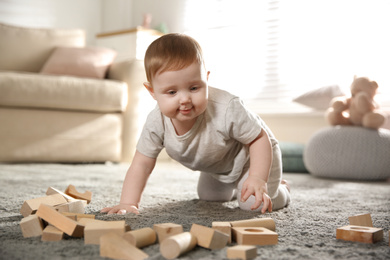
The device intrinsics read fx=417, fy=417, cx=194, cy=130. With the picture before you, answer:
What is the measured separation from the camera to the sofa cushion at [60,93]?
96.2 inches

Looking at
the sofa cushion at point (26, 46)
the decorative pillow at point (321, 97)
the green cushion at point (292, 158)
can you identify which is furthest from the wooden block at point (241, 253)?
the sofa cushion at point (26, 46)

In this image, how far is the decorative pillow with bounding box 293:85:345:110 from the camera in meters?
2.47

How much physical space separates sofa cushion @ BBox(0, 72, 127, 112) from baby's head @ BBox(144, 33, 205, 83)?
5.70 feet

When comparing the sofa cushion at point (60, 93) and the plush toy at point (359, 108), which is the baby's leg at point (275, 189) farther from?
the sofa cushion at point (60, 93)

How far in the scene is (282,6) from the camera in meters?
3.18

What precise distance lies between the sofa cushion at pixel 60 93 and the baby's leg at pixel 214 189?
152 cm

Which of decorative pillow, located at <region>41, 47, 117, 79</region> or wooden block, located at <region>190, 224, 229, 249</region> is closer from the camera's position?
wooden block, located at <region>190, 224, 229, 249</region>

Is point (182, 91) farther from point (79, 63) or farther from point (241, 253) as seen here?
point (79, 63)

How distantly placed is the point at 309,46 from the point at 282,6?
385 mm

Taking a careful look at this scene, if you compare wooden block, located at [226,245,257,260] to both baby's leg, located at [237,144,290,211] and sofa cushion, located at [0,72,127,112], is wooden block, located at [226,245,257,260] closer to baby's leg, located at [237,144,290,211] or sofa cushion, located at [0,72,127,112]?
baby's leg, located at [237,144,290,211]

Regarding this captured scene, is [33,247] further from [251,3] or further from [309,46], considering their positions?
[251,3]

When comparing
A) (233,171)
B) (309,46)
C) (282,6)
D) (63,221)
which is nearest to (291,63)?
(309,46)

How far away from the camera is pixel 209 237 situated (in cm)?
67

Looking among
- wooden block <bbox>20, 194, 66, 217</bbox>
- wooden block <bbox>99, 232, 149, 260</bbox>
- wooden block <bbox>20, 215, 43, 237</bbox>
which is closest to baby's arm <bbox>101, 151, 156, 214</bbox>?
wooden block <bbox>20, 194, 66, 217</bbox>
